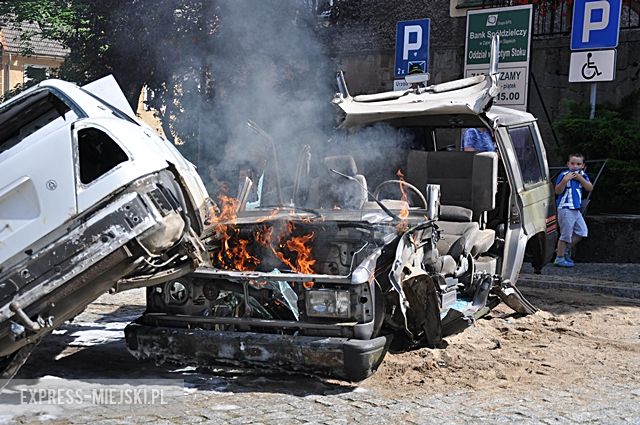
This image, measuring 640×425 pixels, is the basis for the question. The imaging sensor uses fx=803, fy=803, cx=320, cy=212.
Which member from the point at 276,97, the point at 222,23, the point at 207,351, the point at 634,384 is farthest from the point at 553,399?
the point at 222,23

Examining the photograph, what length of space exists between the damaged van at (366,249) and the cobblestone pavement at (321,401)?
0.70 feet

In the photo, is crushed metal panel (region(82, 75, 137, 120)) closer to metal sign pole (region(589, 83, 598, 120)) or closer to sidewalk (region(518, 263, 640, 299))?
sidewalk (region(518, 263, 640, 299))

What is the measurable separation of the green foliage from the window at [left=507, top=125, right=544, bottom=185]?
401 cm

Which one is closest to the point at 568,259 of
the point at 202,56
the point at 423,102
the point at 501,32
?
the point at 501,32

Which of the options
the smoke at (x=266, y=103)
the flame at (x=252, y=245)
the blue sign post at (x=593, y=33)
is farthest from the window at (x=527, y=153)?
the blue sign post at (x=593, y=33)

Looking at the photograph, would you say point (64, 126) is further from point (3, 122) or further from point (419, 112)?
point (419, 112)

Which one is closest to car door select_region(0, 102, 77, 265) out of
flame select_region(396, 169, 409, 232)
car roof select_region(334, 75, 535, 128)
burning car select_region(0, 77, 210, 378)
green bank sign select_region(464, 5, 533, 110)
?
burning car select_region(0, 77, 210, 378)

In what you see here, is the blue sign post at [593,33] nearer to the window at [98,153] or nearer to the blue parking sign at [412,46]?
the blue parking sign at [412,46]

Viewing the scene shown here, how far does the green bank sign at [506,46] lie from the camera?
12.5 m

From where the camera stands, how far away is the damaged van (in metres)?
5.40

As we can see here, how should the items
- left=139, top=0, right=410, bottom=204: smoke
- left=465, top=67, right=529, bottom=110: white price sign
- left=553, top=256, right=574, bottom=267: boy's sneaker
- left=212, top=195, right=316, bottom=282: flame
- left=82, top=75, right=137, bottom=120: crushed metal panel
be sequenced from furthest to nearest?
left=465, top=67, right=529, bottom=110: white price sign, left=553, top=256, right=574, bottom=267: boy's sneaker, left=139, top=0, right=410, bottom=204: smoke, left=212, top=195, right=316, bottom=282: flame, left=82, top=75, right=137, bottom=120: crushed metal panel

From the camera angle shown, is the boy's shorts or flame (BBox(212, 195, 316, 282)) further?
the boy's shorts

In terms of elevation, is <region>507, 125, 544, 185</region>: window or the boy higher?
<region>507, 125, 544, 185</region>: window

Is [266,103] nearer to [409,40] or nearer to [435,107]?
[435,107]
